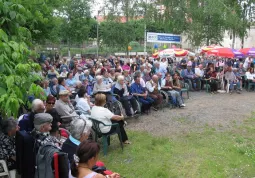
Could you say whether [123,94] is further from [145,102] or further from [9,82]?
[9,82]

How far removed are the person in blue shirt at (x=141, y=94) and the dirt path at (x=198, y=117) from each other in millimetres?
332

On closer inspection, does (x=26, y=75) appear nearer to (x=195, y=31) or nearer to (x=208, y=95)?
(x=208, y=95)

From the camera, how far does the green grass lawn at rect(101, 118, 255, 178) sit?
514 centimetres

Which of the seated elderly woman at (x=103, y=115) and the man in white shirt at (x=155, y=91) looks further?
the man in white shirt at (x=155, y=91)

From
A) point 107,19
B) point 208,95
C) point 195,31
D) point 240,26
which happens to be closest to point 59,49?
point 107,19

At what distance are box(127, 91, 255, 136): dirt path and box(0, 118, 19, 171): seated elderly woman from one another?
3878 mm

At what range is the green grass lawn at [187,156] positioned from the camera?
16.9ft

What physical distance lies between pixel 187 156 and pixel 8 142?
132 inches

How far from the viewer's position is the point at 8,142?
4207 mm

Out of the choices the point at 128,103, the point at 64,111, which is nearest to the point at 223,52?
the point at 128,103

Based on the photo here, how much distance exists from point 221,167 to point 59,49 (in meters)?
24.8

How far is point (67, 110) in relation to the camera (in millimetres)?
6180

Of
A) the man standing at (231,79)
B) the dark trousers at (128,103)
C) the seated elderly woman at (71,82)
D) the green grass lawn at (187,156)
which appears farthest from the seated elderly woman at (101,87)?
the man standing at (231,79)

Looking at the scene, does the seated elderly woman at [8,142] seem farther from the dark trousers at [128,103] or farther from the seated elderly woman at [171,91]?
the seated elderly woman at [171,91]
